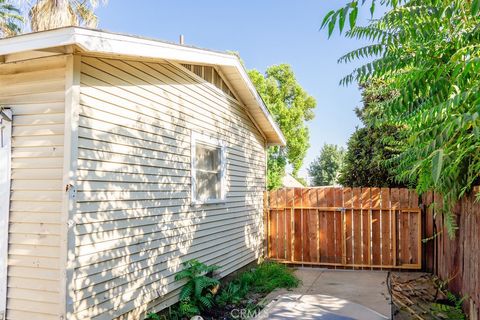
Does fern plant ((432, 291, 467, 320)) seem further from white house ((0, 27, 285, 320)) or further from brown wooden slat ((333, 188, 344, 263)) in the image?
white house ((0, 27, 285, 320))

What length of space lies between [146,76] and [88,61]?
1.02 meters

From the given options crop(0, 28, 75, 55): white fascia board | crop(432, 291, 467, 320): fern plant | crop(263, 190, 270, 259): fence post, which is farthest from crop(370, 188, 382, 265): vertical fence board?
crop(0, 28, 75, 55): white fascia board

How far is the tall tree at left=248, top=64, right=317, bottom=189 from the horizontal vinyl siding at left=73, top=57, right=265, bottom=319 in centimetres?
1745

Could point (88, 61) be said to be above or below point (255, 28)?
below

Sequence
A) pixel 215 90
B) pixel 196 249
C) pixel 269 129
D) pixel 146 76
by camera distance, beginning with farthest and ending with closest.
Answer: pixel 269 129
pixel 215 90
pixel 196 249
pixel 146 76

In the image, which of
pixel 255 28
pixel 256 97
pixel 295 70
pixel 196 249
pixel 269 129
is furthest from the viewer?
pixel 295 70

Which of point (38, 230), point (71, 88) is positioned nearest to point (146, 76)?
point (71, 88)

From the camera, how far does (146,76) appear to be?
473 cm

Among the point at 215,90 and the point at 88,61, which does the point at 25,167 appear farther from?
the point at 215,90

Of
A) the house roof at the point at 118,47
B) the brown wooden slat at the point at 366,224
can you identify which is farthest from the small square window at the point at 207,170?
the brown wooden slat at the point at 366,224

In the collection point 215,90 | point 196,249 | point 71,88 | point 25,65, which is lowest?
point 196,249

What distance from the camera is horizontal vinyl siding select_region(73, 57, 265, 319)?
371 centimetres

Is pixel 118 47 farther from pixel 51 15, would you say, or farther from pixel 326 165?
pixel 326 165

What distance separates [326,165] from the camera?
4284 cm
